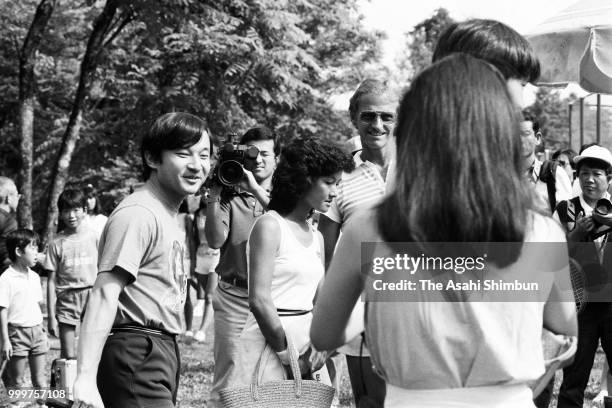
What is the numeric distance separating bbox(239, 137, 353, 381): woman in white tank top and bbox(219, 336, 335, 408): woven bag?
0.85 ft

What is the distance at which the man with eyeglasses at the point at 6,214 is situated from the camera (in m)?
7.36

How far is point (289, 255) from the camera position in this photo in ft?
13.0

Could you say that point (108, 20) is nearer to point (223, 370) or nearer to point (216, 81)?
point (216, 81)

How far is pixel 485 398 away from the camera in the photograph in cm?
182

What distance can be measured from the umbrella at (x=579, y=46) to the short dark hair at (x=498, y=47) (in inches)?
161

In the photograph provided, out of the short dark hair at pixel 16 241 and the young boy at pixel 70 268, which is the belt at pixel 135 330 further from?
the young boy at pixel 70 268

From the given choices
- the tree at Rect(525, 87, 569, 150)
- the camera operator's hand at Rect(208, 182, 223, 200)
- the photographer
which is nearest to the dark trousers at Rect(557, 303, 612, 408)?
the photographer

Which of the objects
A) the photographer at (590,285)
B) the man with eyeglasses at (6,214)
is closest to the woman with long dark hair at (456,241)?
the photographer at (590,285)

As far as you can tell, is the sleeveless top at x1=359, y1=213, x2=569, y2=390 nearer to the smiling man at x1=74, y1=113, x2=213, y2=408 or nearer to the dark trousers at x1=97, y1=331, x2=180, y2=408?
the smiling man at x1=74, y1=113, x2=213, y2=408

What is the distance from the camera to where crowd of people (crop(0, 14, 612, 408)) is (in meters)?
1.78

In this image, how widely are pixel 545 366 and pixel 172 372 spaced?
1806mm

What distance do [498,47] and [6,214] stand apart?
20.8 feet

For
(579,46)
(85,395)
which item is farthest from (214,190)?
(579,46)

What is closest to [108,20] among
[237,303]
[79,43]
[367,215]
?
[79,43]
